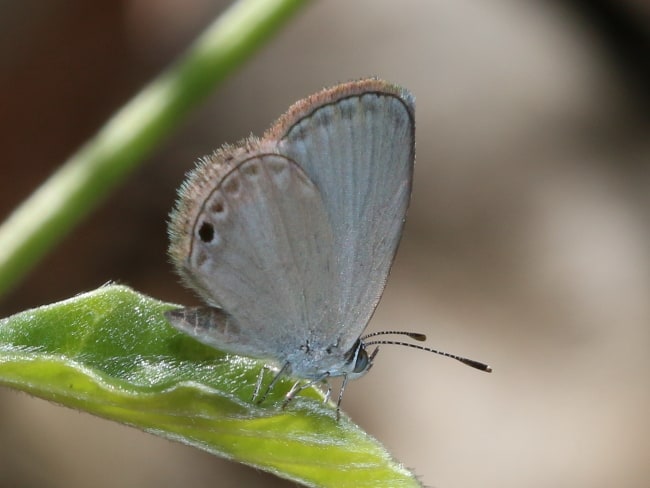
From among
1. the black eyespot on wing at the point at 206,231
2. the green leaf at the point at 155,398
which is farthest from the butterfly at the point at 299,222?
the green leaf at the point at 155,398

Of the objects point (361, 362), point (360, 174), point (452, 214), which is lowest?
point (361, 362)

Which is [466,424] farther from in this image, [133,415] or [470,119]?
[133,415]

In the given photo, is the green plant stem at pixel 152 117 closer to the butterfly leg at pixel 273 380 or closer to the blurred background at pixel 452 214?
the butterfly leg at pixel 273 380

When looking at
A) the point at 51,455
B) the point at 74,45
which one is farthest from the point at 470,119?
the point at 51,455

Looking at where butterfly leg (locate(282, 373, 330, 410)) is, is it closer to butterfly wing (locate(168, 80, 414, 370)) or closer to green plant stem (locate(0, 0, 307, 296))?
butterfly wing (locate(168, 80, 414, 370))

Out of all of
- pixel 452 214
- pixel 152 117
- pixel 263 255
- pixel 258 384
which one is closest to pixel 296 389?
pixel 258 384

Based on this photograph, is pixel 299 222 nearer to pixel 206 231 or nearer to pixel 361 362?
pixel 206 231

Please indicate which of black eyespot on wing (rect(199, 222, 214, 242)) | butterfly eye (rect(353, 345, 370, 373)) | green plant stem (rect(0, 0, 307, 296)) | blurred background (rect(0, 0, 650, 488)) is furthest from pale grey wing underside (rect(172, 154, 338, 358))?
blurred background (rect(0, 0, 650, 488))
